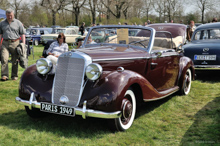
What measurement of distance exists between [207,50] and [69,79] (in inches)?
200

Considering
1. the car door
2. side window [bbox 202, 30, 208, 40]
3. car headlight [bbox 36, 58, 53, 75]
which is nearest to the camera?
car headlight [bbox 36, 58, 53, 75]

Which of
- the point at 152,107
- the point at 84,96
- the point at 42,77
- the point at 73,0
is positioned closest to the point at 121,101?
the point at 84,96

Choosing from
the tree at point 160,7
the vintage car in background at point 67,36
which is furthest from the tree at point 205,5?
the vintage car in background at point 67,36

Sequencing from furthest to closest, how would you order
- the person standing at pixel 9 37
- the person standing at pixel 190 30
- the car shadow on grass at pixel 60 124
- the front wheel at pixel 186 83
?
the person standing at pixel 190 30 → the person standing at pixel 9 37 → the front wheel at pixel 186 83 → the car shadow on grass at pixel 60 124

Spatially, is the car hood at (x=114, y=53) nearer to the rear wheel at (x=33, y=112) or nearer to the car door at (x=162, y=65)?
the car door at (x=162, y=65)

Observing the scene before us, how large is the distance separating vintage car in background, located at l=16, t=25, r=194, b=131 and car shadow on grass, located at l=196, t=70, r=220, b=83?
3462mm

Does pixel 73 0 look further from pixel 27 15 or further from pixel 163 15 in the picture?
pixel 163 15

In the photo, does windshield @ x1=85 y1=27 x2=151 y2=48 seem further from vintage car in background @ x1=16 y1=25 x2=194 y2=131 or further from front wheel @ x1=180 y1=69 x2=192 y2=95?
front wheel @ x1=180 y1=69 x2=192 y2=95

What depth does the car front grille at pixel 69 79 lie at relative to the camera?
3.58 metres

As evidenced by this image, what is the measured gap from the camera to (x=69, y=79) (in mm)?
3686

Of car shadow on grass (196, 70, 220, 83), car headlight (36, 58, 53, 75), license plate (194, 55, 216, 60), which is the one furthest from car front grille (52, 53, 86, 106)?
car shadow on grass (196, 70, 220, 83)

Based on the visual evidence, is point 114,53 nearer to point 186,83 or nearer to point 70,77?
point 70,77

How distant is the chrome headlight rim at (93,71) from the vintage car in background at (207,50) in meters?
4.84

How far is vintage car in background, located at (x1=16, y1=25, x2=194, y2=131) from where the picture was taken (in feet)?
11.2
